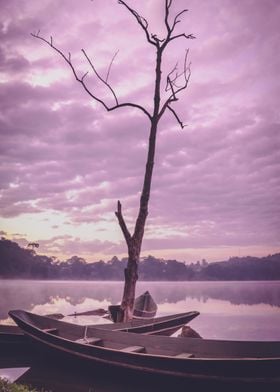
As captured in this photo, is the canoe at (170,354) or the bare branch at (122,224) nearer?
the canoe at (170,354)

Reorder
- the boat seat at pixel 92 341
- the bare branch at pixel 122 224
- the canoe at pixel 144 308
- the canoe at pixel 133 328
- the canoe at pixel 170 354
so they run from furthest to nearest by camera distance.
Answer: the canoe at pixel 144 308
the bare branch at pixel 122 224
the canoe at pixel 133 328
the boat seat at pixel 92 341
the canoe at pixel 170 354

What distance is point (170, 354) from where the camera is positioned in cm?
842

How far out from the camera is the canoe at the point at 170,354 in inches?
259

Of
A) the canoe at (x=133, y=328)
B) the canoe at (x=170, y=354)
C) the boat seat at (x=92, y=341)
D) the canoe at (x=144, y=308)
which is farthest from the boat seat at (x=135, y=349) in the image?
the canoe at (x=144, y=308)

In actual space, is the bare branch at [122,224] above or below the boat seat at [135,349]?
above

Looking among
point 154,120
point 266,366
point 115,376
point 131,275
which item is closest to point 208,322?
point 131,275

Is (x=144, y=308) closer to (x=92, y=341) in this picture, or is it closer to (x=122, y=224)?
(x=122, y=224)

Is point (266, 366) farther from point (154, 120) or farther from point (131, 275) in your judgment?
point (154, 120)

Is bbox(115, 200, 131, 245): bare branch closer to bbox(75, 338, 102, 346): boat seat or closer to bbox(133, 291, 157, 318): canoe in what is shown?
bbox(75, 338, 102, 346): boat seat

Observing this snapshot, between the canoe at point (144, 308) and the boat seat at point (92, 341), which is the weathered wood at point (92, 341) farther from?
the canoe at point (144, 308)

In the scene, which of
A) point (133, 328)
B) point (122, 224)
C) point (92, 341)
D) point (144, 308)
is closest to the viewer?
point (92, 341)

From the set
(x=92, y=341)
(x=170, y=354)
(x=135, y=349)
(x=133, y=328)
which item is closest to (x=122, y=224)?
(x=133, y=328)

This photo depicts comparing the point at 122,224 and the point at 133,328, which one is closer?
Result: the point at 133,328

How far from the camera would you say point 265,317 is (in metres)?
32.4
